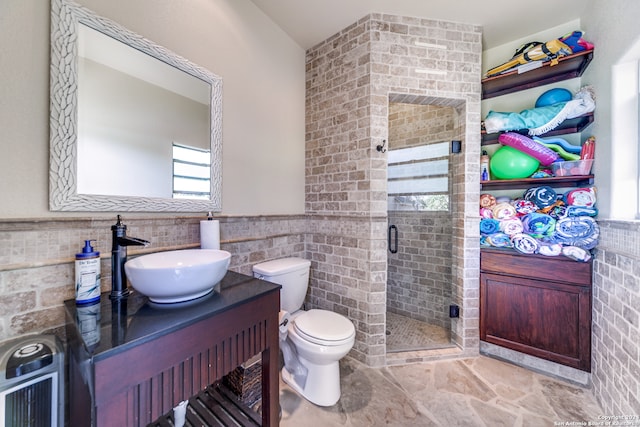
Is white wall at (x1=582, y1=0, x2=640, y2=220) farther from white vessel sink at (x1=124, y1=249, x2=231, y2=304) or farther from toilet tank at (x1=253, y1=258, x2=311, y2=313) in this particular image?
white vessel sink at (x1=124, y1=249, x2=231, y2=304)

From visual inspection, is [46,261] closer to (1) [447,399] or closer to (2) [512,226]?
(1) [447,399]

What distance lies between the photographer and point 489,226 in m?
2.08

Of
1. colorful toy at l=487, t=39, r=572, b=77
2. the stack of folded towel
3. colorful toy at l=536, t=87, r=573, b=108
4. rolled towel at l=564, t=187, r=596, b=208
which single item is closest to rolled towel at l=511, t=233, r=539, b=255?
the stack of folded towel

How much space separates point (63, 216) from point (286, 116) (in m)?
1.72

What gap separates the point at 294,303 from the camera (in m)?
1.95

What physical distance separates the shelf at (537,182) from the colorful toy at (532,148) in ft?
0.51

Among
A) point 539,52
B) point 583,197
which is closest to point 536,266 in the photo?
point 583,197

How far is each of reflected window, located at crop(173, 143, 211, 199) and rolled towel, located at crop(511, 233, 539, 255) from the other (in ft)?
7.80

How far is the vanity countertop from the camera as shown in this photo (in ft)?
2.41

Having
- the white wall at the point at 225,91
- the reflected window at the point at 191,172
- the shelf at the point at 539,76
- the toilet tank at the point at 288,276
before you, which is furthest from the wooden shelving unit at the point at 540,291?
the reflected window at the point at 191,172

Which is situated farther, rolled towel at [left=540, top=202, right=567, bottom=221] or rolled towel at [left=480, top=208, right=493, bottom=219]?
rolled towel at [left=480, top=208, right=493, bottom=219]

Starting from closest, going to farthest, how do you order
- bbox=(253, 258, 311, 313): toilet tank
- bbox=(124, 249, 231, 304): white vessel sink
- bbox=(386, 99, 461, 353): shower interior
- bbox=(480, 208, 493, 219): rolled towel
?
bbox=(124, 249, 231, 304): white vessel sink
bbox=(253, 258, 311, 313): toilet tank
bbox=(480, 208, 493, 219): rolled towel
bbox=(386, 99, 461, 353): shower interior

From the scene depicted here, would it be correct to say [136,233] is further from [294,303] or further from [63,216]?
[294,303]

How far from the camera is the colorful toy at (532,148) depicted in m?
1.93
